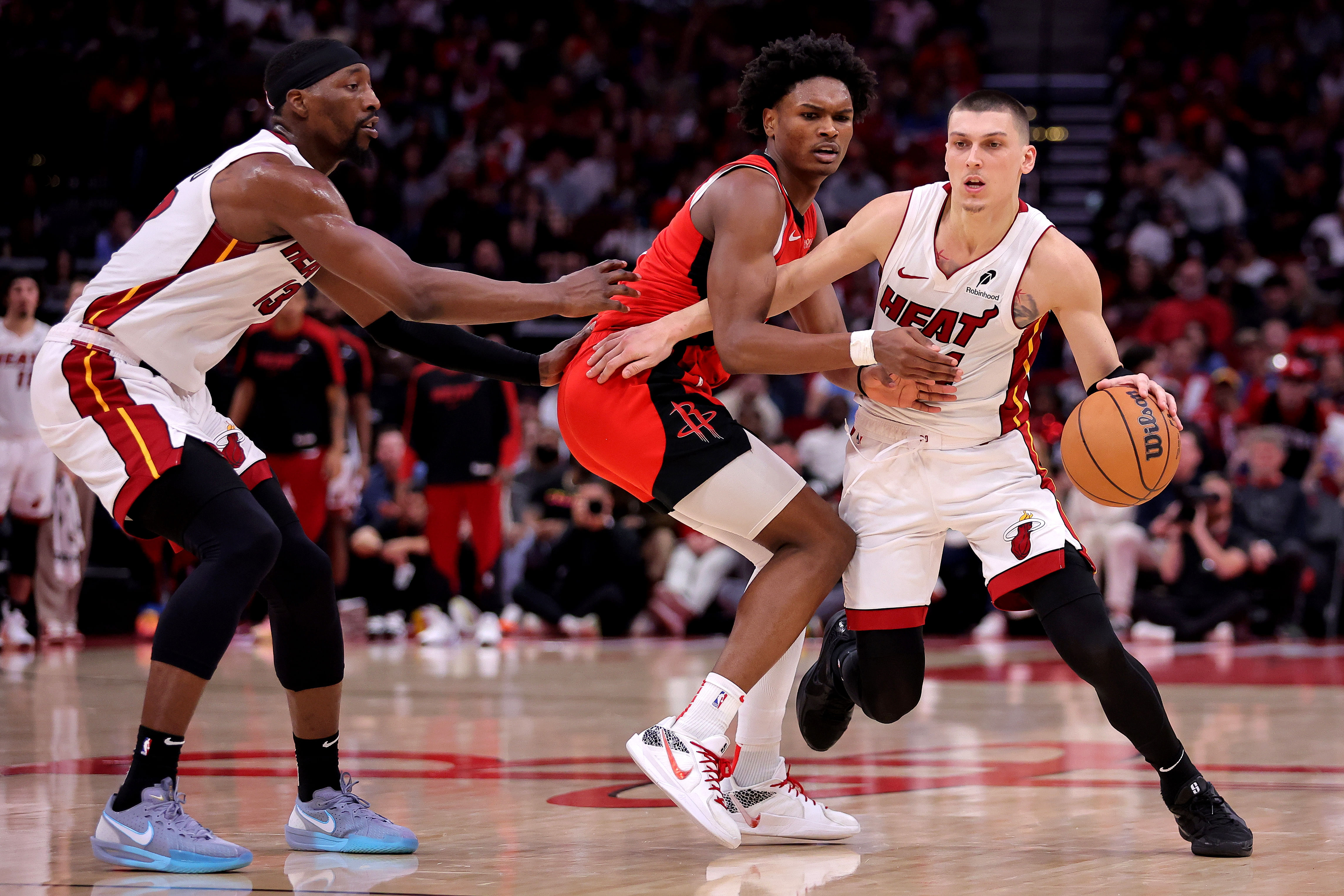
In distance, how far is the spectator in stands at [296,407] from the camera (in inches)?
410

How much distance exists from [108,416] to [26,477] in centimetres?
678

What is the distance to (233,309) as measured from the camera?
396 centimetres

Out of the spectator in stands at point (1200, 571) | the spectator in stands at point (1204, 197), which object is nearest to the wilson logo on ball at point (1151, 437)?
the spectator in stands at point (1200, 571)

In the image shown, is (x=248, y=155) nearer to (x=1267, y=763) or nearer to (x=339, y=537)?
(x=1267, y=763)

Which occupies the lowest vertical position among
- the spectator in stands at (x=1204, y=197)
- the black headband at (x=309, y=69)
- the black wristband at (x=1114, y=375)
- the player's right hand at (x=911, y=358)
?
the black wristband at (x=1114, y=375)

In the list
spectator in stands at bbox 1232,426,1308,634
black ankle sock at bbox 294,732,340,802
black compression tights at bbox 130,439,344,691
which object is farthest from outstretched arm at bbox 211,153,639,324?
spectator in stands at bbox 1232,426,1308,634

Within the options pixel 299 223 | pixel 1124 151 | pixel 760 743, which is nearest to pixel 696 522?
pixel 760 743

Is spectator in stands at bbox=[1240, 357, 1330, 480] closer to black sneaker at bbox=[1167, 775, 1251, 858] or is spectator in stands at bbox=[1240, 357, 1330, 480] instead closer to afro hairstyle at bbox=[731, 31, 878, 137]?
afro hairstyle at bbox=[731, 31, 878, 137]

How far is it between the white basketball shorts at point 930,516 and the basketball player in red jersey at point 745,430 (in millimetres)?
126

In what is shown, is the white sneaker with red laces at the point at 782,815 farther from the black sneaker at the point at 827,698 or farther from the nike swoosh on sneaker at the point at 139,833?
the nike swoosh on sneaker at the point at 139,833

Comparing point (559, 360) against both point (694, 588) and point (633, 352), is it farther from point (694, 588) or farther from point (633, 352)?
point (694, 588)

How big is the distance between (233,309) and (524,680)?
15.0 ft

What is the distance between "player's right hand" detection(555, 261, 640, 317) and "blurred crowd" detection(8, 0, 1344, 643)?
22.4 feet

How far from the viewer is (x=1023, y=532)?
397cm
